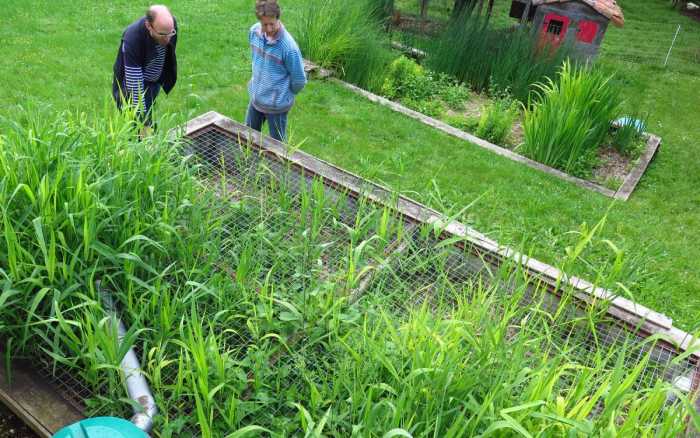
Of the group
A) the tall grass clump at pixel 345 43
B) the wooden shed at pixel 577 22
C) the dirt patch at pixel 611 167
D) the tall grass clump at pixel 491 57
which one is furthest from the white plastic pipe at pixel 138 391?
the wooden shed at pixel 577 22

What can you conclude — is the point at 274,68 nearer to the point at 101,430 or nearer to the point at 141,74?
the point at 141,74

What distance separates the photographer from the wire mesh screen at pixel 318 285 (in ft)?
7.11

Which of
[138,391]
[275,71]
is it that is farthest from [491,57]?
[138,391]

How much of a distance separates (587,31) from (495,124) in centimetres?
232

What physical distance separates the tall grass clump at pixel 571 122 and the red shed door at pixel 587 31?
1.68 m

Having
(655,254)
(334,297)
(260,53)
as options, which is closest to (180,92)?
(260,53)

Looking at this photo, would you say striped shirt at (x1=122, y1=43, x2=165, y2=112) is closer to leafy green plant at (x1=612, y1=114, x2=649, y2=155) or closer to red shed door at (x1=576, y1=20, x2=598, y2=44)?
leafy green plant at (x1=612, y1=114, x2=649, y2=155)

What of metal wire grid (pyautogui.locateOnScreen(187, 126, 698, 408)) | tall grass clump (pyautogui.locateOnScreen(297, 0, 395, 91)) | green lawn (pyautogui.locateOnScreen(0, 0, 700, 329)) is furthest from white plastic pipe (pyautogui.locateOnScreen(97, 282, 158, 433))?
tall grass clump (pyautogui.locateOnScreen(297, 0, 395, 91))

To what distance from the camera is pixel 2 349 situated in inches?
89.1

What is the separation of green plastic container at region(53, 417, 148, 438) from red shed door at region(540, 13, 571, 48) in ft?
22.9

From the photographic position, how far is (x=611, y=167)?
597 centimetres

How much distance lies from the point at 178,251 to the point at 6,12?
6430 millimetres

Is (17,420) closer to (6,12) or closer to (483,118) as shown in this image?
(483,118)

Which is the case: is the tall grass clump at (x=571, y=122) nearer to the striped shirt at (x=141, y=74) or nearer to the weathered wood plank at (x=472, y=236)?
the weathered wood plank at (x=472, y=236)
